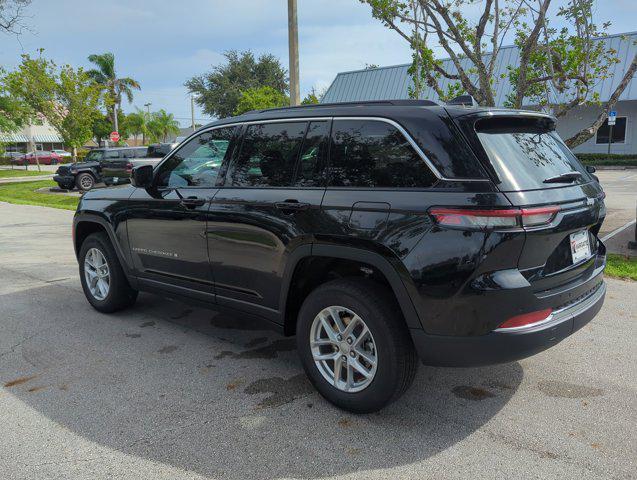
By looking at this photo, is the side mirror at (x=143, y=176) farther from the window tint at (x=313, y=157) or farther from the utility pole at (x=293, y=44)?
the utility pole at (x=293, y=44)

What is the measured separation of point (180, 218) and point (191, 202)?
0.20m

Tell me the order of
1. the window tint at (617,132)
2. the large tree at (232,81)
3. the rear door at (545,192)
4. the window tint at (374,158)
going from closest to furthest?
the rear door at (545,192)
the window tint at (374,158)
the window tint at (617,132)
the large tree at (232,81)

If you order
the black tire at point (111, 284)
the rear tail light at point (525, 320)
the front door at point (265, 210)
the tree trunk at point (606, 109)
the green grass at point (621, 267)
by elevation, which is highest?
the tree trunk at point (606, 109)

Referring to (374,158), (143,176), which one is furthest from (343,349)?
(143,176)

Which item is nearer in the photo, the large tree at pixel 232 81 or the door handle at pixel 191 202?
the door handle at pixel 191 202

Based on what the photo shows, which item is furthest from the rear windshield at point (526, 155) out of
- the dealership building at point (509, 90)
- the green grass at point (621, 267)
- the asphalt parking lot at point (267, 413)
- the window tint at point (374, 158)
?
the dealership building at point (509, 90)

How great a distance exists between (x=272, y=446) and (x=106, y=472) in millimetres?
861

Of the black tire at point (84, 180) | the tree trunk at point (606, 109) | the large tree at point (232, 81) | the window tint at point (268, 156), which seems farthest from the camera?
the large tree at point (232, 81)

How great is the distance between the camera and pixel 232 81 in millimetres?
49344

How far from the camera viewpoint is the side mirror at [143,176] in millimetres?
4441

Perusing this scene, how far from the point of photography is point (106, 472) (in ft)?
8.80

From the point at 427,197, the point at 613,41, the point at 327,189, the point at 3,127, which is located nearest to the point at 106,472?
the point at 327,189

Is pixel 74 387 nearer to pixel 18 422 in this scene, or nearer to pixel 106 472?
pixel 18 422

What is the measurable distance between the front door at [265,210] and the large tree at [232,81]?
1794 inches
